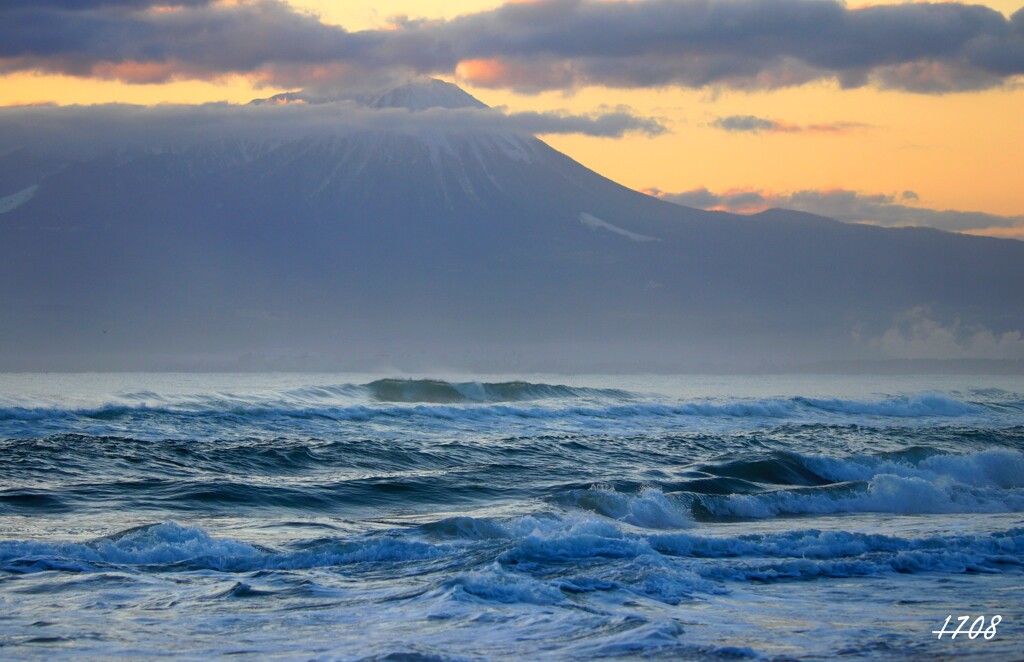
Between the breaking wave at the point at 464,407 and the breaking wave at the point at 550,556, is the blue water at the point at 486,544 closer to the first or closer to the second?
the breaking wave at the point at 550,556

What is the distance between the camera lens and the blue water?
A: 399 inches

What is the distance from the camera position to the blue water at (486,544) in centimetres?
1012

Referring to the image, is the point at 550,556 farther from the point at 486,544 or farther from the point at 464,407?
the point at 464,407

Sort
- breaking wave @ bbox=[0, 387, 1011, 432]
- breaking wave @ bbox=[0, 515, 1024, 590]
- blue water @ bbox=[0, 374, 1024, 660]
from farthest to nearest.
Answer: breaking wave @ bbox=[0, 387, 1011, 432]
breaking wave @ bbox=[0, 515, 1024, 590]
blue water @ bbox=[0, 374, 1024, 660]

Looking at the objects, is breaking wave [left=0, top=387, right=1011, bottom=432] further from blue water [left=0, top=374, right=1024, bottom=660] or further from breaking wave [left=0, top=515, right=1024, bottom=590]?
breaking wave [left=0, top=515, right=1024, bottom=590]

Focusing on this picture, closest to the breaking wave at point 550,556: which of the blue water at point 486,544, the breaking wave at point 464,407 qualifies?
the blue water at point 486,544

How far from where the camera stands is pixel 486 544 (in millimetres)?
14047

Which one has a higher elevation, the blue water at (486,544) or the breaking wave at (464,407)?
the blue water at (486,544)

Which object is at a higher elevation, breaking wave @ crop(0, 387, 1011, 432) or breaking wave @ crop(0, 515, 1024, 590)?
breaking wave @ crop(0, 515, 1024, 590)

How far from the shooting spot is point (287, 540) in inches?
574

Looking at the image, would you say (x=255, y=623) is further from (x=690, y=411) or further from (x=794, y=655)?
(x=690, y=411)

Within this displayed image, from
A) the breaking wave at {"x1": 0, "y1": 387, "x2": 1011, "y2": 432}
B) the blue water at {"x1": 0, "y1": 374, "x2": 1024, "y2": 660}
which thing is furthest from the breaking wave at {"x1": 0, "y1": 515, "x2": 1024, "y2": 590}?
the breaking wave at {"x1": 0, "y1": 387, "x2": 1011, "y2": 432}

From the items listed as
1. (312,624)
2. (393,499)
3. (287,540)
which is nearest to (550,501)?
(393,499)

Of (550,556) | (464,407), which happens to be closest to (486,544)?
(550,556)
